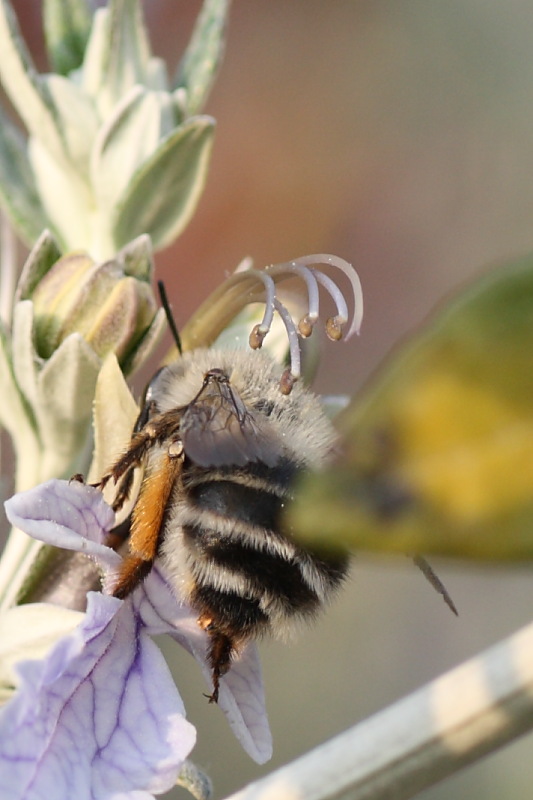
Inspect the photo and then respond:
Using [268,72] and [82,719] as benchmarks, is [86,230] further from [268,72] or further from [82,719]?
[268,72]

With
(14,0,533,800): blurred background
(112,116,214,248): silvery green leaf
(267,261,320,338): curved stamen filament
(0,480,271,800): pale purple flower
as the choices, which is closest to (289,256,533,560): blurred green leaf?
(0,480,271,800): pale purple flower

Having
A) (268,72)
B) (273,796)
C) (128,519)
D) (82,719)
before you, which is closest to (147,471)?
(128,519)

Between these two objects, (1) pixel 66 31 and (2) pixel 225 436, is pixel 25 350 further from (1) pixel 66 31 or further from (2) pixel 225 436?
(1) pixel 66 31

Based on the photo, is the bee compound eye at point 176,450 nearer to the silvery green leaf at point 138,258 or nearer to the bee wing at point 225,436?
the bee wing at point 225,436

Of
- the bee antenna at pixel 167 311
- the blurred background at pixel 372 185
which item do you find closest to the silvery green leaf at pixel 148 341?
the bee antenna at pixel 167 311

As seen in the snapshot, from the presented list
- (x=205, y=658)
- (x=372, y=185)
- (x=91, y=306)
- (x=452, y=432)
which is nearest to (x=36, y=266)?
(x=91, y=306)
